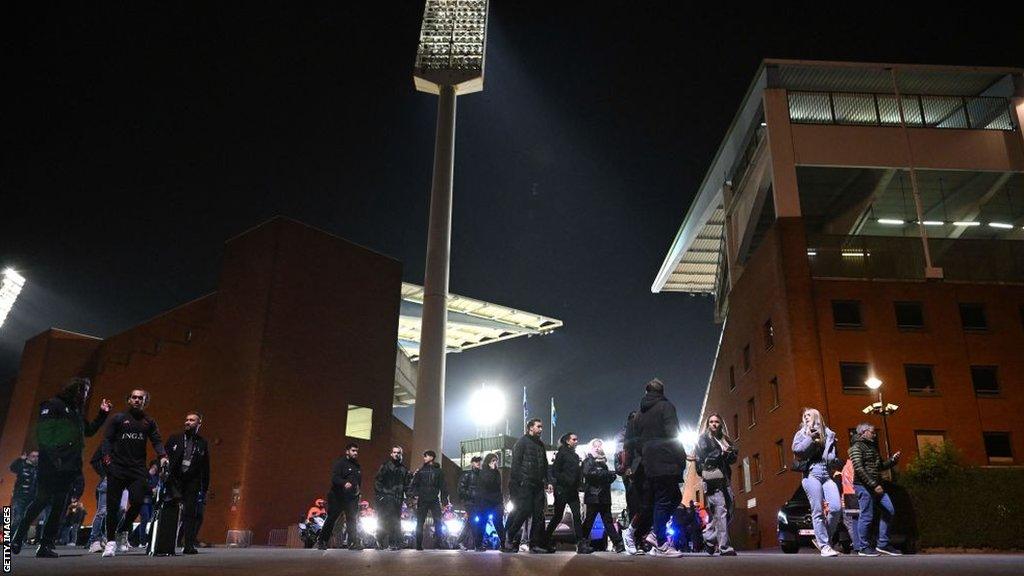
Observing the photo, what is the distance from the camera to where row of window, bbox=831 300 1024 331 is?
2706 cm

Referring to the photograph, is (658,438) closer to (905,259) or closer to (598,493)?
(598,493)

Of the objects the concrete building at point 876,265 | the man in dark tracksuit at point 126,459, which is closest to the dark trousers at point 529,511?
the man in dark tracksuit at point 126,459

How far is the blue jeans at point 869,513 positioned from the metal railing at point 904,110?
22888 mm

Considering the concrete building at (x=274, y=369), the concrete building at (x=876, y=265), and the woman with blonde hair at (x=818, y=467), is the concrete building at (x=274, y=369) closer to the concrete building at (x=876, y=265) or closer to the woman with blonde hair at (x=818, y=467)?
the concrete building at (x=876, y=265)

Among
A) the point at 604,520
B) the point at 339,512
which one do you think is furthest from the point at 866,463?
the point at 339,512

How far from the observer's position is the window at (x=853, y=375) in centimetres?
2588

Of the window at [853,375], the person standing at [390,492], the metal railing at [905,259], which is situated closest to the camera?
the person standing at [390,492]

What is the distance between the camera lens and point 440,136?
3819 cm

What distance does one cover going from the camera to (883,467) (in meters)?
10.5

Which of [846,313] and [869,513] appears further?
[846,313]

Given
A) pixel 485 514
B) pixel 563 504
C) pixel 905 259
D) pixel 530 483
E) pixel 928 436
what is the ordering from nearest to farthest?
pixel 563 504 < pixel 530 483 < pixel 485 514 < pixel 928 436 < pixel 905 259

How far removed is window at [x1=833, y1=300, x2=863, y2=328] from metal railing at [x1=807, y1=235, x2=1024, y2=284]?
1003 millimetres

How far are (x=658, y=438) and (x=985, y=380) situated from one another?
2308 centimetres

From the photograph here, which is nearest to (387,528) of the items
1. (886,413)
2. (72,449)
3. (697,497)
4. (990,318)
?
(72,449)
